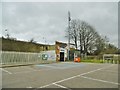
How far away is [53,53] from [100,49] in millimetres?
17699

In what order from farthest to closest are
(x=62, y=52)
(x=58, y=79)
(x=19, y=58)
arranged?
1. (x=62, y=52)
2. (x=19, y=58)
3. (x=58, y=79)

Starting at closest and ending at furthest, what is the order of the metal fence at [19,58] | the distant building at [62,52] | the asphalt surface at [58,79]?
the asphalt surface at [58,79] → the metal fence at [19,58] → the distant building at [62,52]

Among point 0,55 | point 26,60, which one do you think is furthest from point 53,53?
point 0,55

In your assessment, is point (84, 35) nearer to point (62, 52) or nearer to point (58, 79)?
point (62, 52)

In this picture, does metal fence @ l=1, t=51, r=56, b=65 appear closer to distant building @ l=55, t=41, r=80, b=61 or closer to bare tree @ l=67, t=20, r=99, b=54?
distant building @ l=55, t=41, r=80, b=61

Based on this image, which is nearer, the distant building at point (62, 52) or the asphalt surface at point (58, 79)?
the asphalt surface at point (58, 79)

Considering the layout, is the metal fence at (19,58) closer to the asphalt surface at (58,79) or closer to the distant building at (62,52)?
the distant building at (62,52)

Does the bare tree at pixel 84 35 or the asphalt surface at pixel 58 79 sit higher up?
the bare tree at pixel 84 35

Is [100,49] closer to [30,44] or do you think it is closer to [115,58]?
[115,58]

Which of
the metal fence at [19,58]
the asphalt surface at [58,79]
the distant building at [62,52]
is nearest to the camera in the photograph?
the asphalt surface at [58,79]

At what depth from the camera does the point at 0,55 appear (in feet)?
87.0

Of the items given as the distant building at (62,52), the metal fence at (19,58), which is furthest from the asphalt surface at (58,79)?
the distant building at (62,52)

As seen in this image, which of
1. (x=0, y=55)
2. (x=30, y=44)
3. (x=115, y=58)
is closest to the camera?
(x=0, y=55)

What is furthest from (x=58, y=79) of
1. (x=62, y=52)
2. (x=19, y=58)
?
(x=62, y=52)
